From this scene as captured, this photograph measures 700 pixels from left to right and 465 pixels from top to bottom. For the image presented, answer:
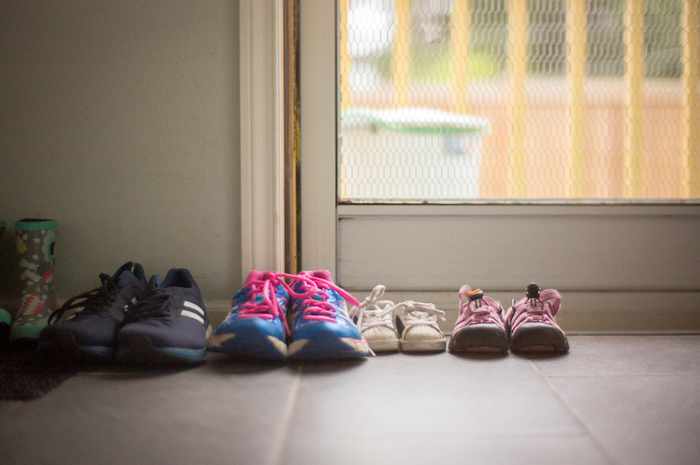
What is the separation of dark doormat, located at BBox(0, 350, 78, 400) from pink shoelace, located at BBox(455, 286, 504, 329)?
843mm

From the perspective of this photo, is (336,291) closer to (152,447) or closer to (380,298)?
(380,298)

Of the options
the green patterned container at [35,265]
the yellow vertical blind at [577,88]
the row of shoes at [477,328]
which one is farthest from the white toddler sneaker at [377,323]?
the green patterned container at [35,265]

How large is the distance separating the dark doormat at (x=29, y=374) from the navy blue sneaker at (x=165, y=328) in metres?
0.12

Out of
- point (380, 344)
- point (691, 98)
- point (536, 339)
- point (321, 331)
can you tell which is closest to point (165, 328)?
point (321, 331)

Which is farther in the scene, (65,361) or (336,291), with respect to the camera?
(336,291)

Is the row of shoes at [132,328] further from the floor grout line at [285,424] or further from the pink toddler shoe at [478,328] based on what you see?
the pink toddler shoe at [478,328]

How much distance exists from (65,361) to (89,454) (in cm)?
50

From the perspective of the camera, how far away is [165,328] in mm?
1572

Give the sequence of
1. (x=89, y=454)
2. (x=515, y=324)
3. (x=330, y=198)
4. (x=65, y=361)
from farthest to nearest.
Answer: (x=330, y=198) < (x=515, y=324) < (x=65, y=361) < (x=89, y=454)

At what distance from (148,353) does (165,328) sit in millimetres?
60

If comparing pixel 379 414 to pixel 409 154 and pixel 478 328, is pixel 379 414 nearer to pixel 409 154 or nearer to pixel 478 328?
A: pixel 478 328

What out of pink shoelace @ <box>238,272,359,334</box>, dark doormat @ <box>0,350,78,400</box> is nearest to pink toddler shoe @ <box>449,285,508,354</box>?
pink shoelace @ <box>238,272,359,334</box>

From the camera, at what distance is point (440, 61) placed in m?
2.05

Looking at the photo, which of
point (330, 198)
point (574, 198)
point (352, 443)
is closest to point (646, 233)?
point (574, 198)
